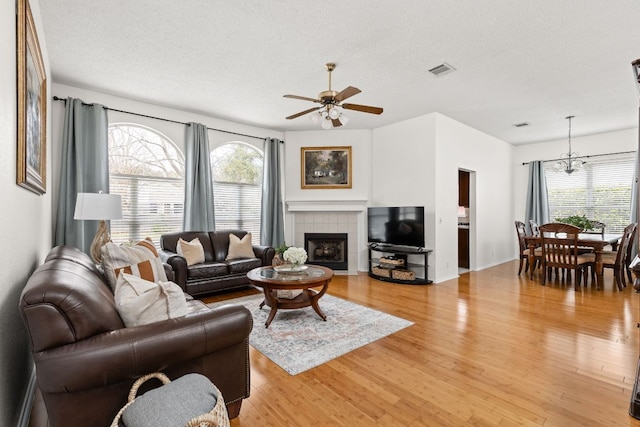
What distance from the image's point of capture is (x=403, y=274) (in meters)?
5.14

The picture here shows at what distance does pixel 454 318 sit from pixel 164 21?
4.14 m

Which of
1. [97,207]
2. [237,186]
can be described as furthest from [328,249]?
[97,207]

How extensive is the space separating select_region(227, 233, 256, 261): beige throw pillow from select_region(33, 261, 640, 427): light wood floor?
223cm

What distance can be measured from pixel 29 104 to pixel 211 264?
2756 mm

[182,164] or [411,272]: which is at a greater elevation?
[182,164]

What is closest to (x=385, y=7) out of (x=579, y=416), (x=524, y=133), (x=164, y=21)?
(x=164, y=21)

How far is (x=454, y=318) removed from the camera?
11.3 ft

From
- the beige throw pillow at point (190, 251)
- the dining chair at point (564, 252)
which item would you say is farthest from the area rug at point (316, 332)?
the dining chair at point (564, 252)

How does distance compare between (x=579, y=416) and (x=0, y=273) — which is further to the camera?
(x=579, y=416)

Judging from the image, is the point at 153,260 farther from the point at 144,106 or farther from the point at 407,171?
the point at 407,171

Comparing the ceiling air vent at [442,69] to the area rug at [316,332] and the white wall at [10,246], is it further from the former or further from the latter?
the white wall at [10,246]

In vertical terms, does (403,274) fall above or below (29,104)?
below

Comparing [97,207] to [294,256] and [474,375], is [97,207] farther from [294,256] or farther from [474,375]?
[474,375]

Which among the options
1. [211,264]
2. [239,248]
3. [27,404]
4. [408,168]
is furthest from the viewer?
[408,168]
